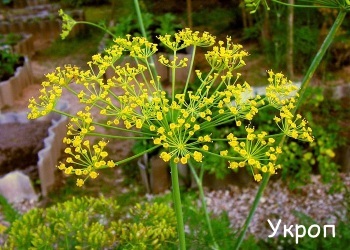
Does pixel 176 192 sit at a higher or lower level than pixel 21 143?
higher

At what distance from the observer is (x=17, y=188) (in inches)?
197

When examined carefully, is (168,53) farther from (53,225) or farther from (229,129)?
(53,225)

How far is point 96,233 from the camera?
192 centimetres

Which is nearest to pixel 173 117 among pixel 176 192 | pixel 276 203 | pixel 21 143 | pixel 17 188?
pixel 176 192

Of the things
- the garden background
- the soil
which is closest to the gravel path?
the garden background

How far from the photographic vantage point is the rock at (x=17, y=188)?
4.94 metres

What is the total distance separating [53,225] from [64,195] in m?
3.11

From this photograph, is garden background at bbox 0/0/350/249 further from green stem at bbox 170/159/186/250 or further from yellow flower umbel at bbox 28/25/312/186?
yellow flower umbel at bbox 28/25/312/186

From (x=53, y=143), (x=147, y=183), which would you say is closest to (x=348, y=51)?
(x=147, y=183)

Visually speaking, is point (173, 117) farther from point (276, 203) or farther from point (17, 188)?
point (17, 188)

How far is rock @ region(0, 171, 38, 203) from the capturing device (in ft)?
16.2

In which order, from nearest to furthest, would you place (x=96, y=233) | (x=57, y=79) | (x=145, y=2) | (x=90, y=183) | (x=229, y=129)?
1. (x=57, y=79)
2. (x=96, y=233)
3. (x=229, y=129)
4. (x=90, y=183)
5. (x=145, y=2)

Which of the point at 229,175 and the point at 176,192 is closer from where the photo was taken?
the point at 176,192

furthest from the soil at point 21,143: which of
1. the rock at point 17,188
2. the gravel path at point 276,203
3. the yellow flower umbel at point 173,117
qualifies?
the yellow flower umbel at point 173,117
